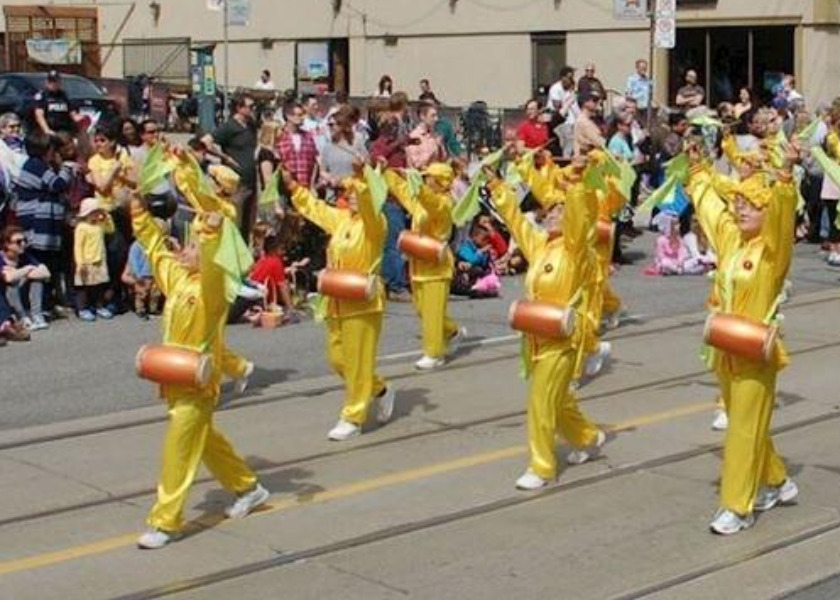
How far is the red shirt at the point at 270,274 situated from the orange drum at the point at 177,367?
623 cm

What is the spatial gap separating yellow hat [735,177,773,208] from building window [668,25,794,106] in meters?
23.1

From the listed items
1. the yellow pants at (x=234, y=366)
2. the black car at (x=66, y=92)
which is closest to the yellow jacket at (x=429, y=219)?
the yellow pants at (x=234, y=366)

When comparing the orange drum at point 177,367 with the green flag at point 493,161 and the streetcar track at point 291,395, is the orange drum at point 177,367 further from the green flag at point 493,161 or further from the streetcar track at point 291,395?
the green flag at point 493,161

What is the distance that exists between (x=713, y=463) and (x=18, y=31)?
1418 inches

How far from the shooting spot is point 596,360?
12.2 metres

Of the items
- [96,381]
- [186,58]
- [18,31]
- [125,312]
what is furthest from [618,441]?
[18,31]

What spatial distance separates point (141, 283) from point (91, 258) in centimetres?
55

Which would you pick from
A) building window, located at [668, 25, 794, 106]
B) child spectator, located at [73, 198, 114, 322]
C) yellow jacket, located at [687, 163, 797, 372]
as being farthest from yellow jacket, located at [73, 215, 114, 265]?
building window, located at [668, 25, 794, 106]

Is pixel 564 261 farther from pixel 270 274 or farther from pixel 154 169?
pixel 270 274

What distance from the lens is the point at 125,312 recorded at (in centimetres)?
1480

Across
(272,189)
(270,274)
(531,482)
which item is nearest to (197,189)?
(531,482)

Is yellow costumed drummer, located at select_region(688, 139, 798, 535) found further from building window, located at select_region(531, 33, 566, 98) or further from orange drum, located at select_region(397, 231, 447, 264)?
building window, located at select_region(531, 33, 566, 98)

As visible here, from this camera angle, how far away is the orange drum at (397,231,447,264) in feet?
40.2

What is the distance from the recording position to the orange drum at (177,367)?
26.0ft
